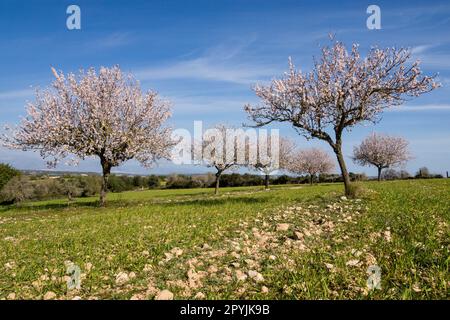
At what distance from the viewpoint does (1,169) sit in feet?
274

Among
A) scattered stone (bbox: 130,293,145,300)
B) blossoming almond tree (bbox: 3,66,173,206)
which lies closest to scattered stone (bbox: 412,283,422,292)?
scattered stone (bbox: 130,293,145,300)

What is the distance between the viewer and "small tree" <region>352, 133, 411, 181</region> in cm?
8012

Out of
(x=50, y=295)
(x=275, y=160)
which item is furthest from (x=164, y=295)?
(x=275, y=160)

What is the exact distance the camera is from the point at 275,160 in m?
70.2

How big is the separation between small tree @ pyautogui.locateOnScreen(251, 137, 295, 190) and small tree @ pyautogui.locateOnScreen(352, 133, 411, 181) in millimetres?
18518

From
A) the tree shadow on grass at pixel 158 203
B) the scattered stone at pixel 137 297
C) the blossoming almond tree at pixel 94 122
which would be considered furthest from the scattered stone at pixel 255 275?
the blossoming almond tree at pixel 94 122

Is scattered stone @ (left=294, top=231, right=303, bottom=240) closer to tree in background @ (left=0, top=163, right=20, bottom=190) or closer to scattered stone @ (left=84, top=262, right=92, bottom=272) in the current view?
scattered stone @ (left=84, top=262, right=92, bottom=272)

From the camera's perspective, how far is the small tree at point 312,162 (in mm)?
87812

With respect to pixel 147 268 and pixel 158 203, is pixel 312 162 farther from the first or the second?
pixel 147 268

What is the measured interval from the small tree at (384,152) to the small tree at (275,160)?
1852cm

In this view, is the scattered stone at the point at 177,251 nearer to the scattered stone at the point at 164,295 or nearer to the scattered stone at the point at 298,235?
the scattered stone at the point at 164,295

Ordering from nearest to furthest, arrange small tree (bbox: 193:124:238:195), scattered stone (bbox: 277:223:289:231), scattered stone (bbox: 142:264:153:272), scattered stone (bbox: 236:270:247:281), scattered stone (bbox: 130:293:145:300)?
scattered stone (bbox: 130:293:145:300), scattered stone (bbox: 236:270:247:281), scattered stone (bbox: 142:264:153:272), scattered stone (bbox: 277:223:289:231), small tree (bbox: 193:124:238:195)

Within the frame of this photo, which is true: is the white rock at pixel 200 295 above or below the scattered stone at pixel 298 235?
below
